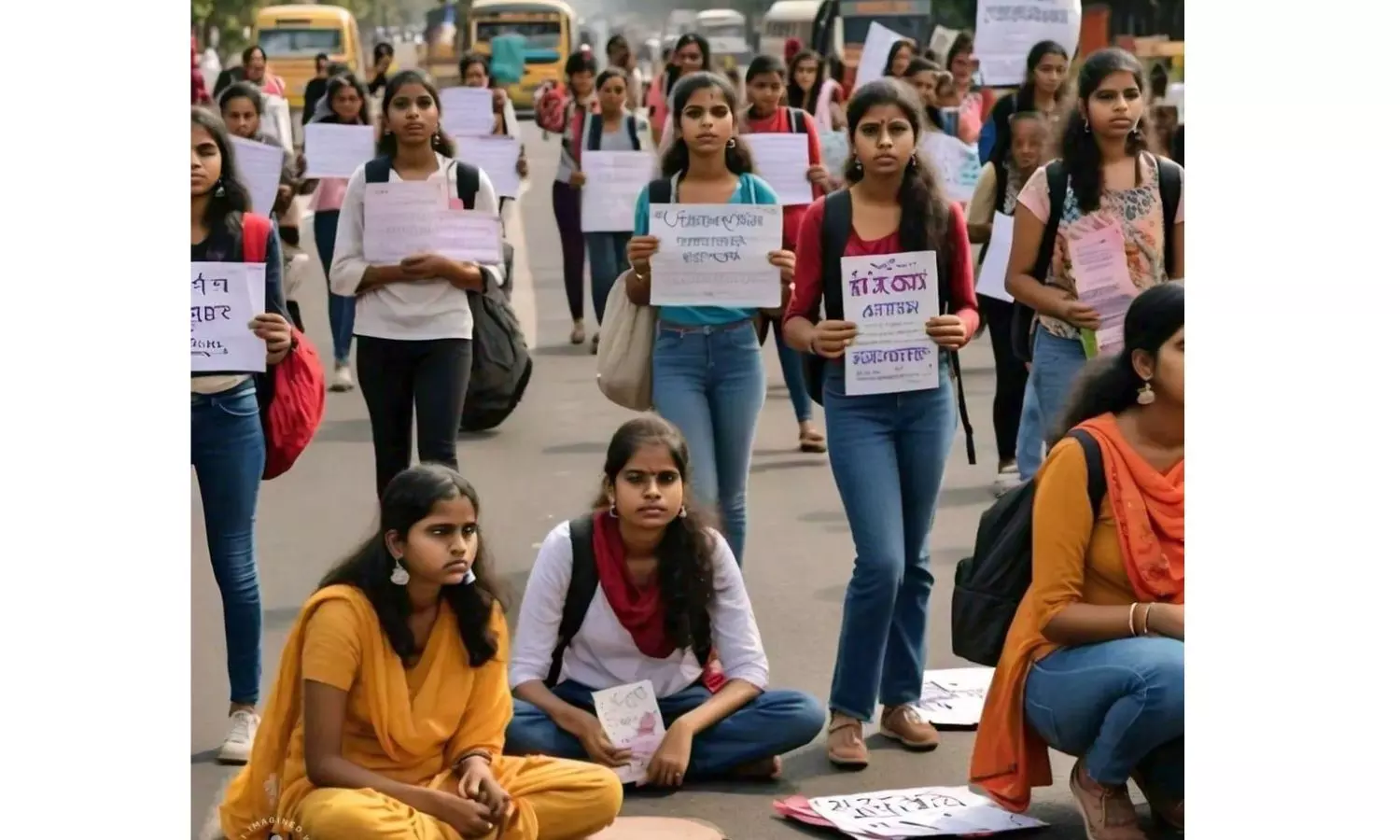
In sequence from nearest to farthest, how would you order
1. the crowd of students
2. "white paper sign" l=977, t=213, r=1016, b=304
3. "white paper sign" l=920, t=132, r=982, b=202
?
1. the crowd of students
2. "white paper sign" l=977, t=213, r=1016, b=304
3. "white paper sign" l=920, t=132, r=982, b=202

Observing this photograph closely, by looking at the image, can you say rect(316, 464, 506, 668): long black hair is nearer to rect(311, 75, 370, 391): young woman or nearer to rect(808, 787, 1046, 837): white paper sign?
rect(808, 787, 1046, 837): white paper sign

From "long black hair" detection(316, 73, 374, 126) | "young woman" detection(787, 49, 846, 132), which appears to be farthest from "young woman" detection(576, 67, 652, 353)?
"long black hair" detection(316, 73, 374, 126)

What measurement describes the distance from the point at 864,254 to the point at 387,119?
2.13m

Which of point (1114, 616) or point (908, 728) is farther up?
point (1114, 616)

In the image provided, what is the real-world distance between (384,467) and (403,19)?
227 feet

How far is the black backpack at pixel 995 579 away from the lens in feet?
19.3

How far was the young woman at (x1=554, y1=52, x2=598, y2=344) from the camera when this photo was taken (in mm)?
14883

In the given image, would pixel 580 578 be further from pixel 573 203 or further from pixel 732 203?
pixel 573 203

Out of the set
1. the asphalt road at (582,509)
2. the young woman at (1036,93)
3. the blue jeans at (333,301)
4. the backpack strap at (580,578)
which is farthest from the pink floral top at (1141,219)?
the blue jeans at (333,301)

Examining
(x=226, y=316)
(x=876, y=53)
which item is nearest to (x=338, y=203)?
(x=876, y=53)

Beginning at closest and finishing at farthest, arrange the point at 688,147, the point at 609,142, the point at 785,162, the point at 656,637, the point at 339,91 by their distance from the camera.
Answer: the point at 656,637 → the point at 688,147 → the point at 785,162 → the point at 339,91 → the point at 609,142

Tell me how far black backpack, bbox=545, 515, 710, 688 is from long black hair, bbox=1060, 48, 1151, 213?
6.04 feet

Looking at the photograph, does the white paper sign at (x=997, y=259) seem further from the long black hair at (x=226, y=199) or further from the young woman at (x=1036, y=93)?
the long black hair at (x=226, y=199)

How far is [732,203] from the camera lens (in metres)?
7.54
